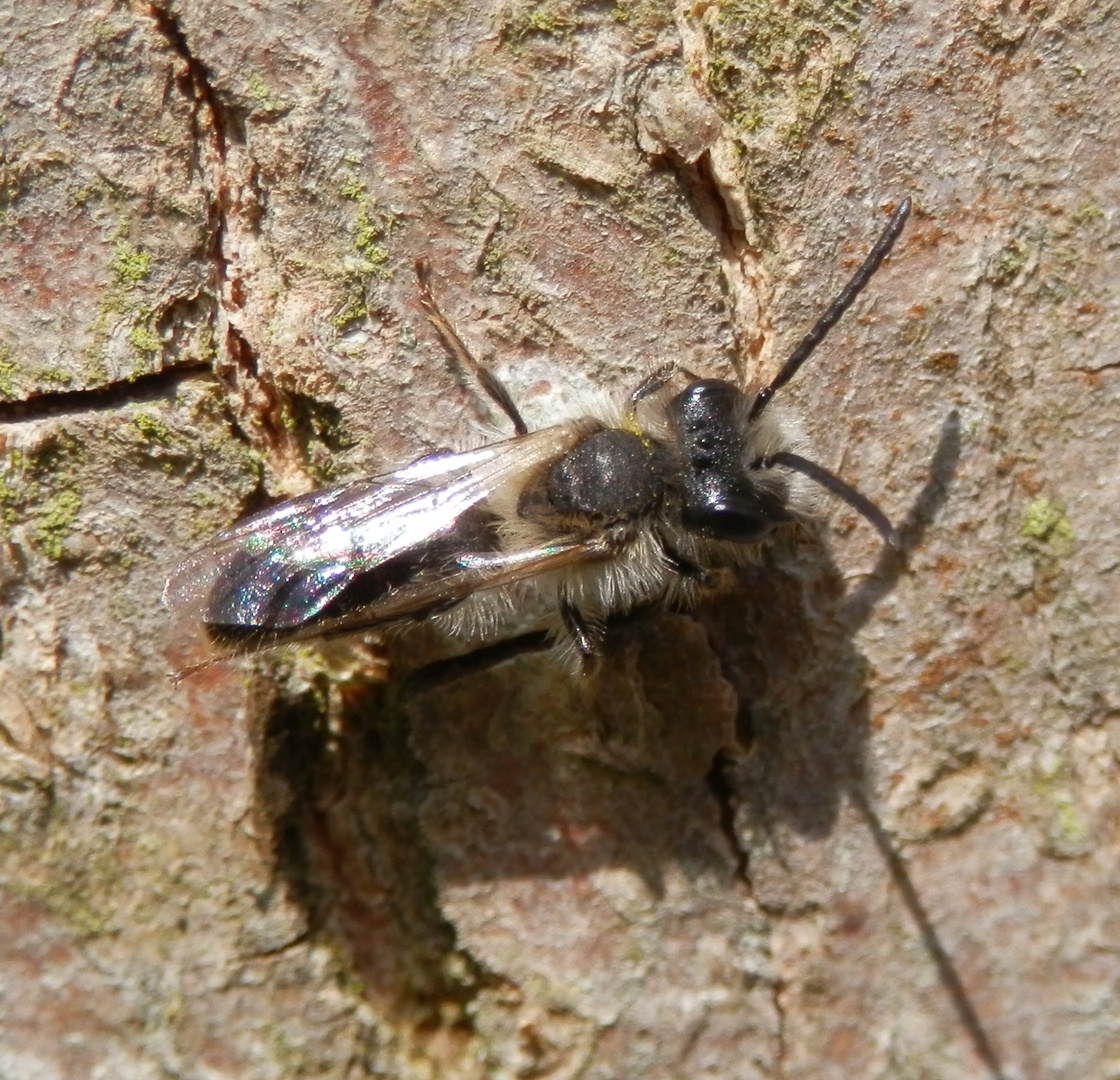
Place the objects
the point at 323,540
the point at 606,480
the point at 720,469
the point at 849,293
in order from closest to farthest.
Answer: the point at 849,293
the point at 323,540
the point at 720,469
the point at 606,480

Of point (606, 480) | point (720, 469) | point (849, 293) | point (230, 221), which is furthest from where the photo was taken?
point (606, 480)

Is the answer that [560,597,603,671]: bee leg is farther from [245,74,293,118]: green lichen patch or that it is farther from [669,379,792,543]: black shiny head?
[245,74,293,118]: green lichen patch

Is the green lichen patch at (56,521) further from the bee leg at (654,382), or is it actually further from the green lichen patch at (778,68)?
the green lichen patch at (778,68)

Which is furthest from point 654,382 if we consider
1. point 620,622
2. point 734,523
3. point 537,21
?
point 537,21

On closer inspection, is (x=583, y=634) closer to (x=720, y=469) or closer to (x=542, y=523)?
(x=542, y=523)

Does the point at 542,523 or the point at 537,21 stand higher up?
the point at 537,21

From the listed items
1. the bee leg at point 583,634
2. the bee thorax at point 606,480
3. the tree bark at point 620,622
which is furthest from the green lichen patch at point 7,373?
the bee leg at point 583,634
